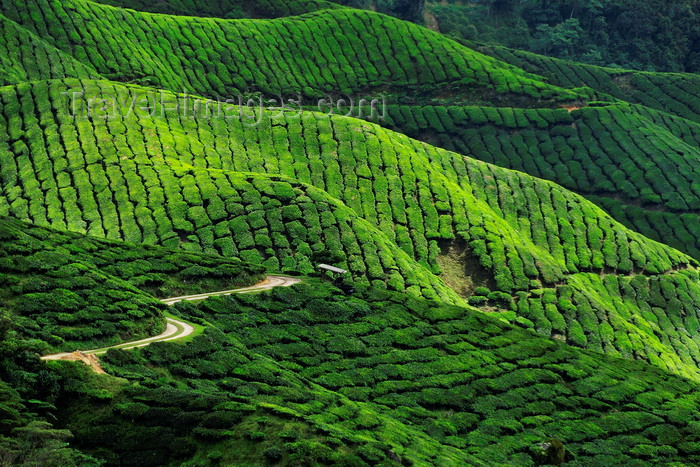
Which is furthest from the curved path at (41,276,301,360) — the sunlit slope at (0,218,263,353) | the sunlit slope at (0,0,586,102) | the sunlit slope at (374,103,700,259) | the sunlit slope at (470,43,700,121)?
the sunlit slope at (470,43,700,121)

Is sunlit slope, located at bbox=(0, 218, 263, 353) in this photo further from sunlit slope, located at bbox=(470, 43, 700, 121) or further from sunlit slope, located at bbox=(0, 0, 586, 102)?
sunlit slope, located at bbox=(470, 43, 700, 121)

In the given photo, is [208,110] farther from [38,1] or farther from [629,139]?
[629,139]

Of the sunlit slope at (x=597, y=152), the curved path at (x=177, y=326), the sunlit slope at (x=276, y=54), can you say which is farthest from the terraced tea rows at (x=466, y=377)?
the sunlit slope at (x=276, y=54)

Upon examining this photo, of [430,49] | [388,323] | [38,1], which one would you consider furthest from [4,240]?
[430,49]

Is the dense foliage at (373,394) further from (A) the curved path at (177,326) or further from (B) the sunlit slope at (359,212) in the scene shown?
(B) the sunlit slope at (359,212)

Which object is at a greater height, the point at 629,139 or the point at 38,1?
the point at 38,1

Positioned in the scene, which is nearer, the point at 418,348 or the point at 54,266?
the point at 54,266
